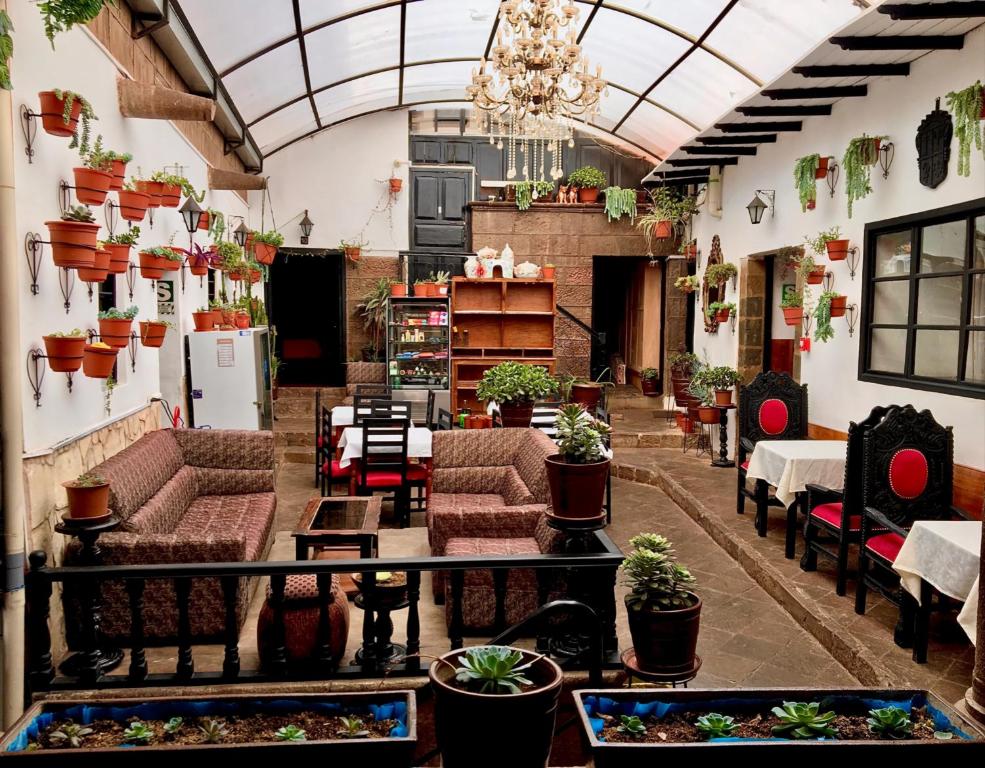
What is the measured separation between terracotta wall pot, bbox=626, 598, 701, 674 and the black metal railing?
0.18m

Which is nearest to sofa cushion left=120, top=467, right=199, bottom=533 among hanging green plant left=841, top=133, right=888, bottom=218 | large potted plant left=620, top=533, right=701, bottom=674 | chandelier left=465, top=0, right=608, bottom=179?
large potted plant left=620, top=533, right=701, bottom=674

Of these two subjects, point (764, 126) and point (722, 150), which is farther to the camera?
point (722, 150)

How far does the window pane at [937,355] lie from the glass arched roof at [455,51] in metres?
2.51

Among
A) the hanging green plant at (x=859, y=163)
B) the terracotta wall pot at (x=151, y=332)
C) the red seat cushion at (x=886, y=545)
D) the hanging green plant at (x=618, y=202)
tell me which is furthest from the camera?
the hanging green plant at (x=618, y=202)

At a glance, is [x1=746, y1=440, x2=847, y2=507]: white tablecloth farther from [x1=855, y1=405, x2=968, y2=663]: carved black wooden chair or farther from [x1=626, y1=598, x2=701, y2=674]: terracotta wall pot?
[x1=626, y1=598, x2=701, y2=674]: terracotta wall pot

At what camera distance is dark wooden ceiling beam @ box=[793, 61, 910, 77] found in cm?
631

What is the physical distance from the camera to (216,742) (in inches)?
91.0

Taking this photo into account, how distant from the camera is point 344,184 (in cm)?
1316

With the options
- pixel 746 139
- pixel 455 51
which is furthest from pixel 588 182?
pixel 746 139

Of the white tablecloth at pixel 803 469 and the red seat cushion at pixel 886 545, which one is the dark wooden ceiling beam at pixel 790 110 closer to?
the white tablecloth at pixel 803 469

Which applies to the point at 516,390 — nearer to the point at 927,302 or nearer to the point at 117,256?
the point at 117,256

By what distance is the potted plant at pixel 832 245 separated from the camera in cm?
722

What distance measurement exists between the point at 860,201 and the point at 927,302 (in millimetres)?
1248

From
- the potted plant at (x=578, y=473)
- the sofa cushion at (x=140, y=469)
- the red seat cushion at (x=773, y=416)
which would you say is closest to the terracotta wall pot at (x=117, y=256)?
the sofa cushion at (x=140, y=469)
